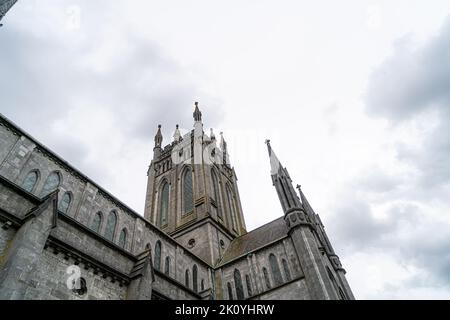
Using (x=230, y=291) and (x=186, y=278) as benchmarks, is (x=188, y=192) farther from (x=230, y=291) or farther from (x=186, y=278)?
(x=230, y=291)

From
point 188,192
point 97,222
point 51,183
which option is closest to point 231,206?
point 188,192

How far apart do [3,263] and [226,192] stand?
102ft

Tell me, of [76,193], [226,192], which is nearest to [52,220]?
[76,193]

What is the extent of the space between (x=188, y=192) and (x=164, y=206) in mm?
3539

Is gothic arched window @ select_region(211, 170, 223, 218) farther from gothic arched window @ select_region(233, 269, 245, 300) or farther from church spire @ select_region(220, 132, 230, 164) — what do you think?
gothic arched window @ select_region(233, 269, 245, 300)

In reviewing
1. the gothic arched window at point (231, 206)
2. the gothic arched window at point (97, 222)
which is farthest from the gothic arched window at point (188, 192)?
the gothic arched window at point (97, 222)

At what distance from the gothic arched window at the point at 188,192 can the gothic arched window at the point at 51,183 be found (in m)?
18.4

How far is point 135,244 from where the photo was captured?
19.6 metres

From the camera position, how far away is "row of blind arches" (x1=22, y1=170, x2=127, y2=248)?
15.8 meters

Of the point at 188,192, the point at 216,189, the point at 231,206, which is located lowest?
the point at 231,206

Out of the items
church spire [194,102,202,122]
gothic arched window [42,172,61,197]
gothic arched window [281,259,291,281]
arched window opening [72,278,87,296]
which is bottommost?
arched window opening [72,278,87,296]

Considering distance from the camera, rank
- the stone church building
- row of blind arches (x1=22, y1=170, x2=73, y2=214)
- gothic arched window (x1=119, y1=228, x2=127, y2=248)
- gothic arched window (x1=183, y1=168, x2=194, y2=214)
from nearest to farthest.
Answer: the stone church building < row of blind arches (x1=22, y1=170, x2=73, y2=214) < gothic arched window (x1=119, y1=228, x2=127, y2=248) < gothic arched window (x1=183, y1=168, x2=194, y2=214)

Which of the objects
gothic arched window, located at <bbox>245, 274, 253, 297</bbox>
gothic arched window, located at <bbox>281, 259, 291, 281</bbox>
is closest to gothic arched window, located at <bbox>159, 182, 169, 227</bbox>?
gothic arched window, located at <bbox>245, 274, 253, 297</bbox>
